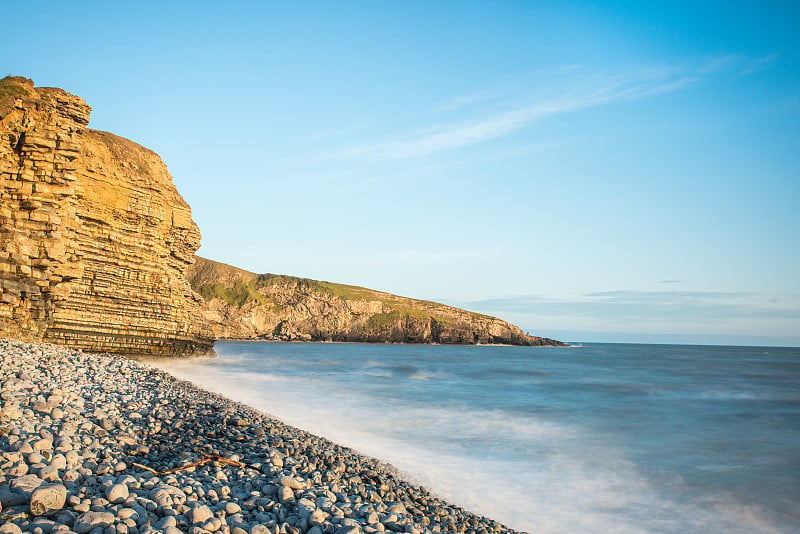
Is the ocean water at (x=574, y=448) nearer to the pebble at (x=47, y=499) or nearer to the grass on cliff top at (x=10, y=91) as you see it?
the pebble at (x=47, y=499)

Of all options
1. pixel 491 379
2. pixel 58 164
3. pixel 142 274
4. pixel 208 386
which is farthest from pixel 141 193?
pixel 491 379

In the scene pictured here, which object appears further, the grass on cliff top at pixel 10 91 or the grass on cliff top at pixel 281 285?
the grass on cliff top at pixel 281 285

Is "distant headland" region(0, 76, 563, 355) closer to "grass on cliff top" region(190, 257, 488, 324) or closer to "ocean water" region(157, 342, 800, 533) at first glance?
"ocean water" region(157, 342, 800, 533)

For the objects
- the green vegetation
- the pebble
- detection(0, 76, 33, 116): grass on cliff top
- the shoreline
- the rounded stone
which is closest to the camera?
the pebble

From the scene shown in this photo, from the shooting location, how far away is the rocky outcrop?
2968 inches

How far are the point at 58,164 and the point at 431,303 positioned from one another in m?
88.4

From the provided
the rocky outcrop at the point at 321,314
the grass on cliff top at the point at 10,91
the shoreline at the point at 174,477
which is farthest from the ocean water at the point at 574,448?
the rocky outcrop at the point at 321,314

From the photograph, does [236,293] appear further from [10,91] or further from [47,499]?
[47,499]

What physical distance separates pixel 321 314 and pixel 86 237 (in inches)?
2734

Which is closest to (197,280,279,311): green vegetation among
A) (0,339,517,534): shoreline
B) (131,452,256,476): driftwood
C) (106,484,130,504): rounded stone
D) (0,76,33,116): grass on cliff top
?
(0,76,33,116): grass on cliff top

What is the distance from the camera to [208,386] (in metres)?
14.3

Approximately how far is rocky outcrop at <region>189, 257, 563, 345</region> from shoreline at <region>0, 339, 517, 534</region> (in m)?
68.7

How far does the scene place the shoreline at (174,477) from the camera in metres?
3.23

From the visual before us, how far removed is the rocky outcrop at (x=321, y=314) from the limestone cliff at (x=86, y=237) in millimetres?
53094
